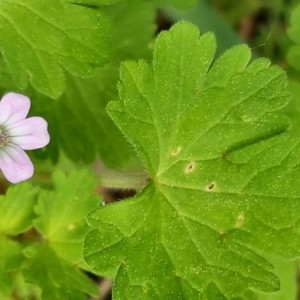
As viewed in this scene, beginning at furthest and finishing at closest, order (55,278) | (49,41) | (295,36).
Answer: (295,36), (55,278), (49,41)

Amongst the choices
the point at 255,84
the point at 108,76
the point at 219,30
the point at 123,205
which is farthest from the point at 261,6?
the point at 123,205

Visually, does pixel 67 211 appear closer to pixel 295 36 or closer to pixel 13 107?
pixel 13 107

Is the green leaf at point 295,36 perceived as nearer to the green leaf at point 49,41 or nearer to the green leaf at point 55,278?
the green leaf at point 49,41

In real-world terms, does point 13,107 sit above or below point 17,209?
above

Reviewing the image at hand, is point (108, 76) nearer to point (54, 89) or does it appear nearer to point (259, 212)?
point (54, 89)

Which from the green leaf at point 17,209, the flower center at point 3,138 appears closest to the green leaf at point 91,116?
the green leaf at point 17,209

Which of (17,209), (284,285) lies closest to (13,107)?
(17,209)
